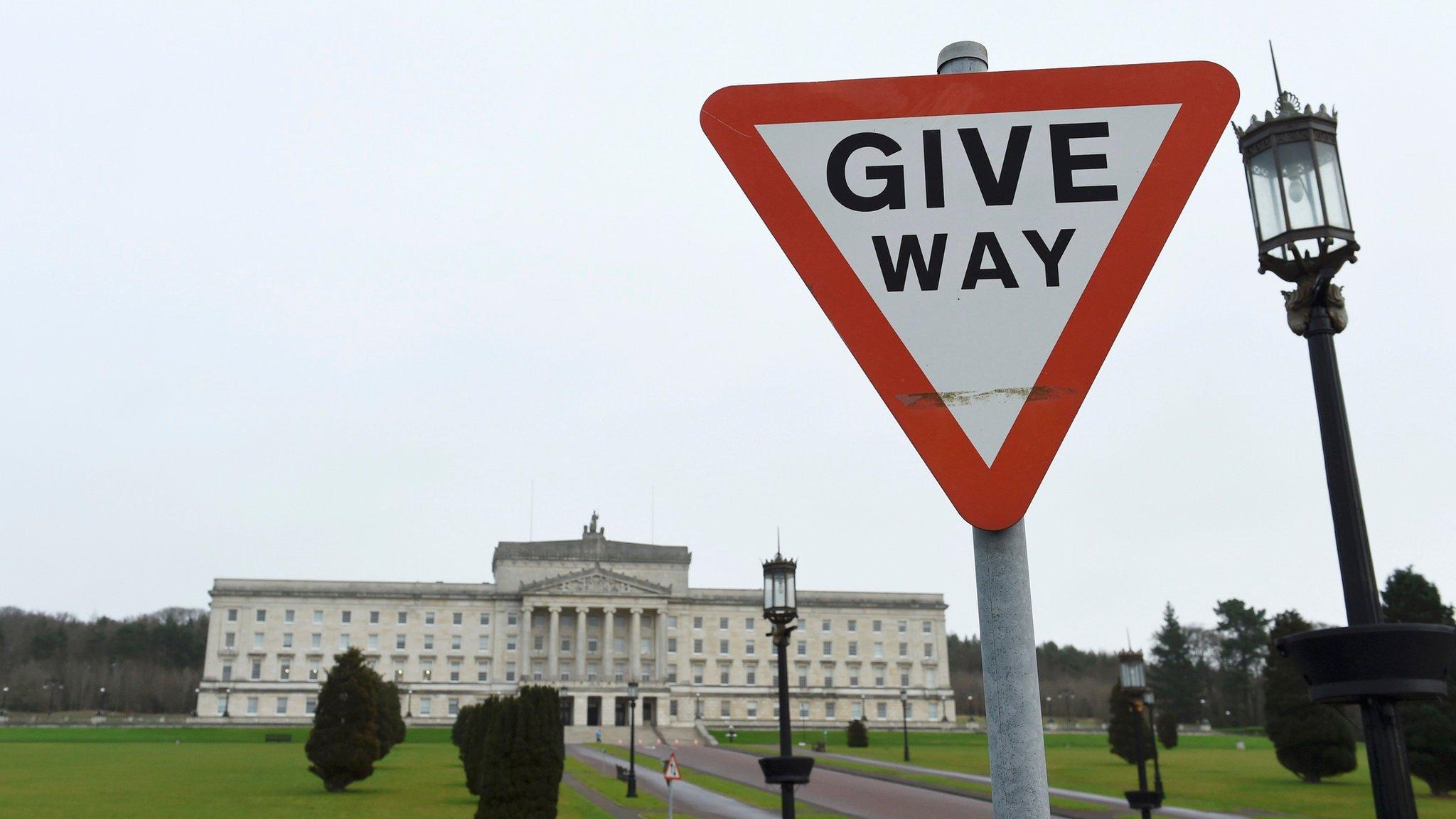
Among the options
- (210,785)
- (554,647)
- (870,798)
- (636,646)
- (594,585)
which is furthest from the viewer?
(594,585)

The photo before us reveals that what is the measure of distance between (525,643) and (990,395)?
108m

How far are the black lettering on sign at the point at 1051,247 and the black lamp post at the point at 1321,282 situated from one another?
1.29 meters

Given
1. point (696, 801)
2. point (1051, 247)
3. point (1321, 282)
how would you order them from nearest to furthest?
point (1051, 247)
point (1321, 282)
point (696, 801)

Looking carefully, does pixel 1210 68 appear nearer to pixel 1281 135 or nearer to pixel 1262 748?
pixel 1281 135

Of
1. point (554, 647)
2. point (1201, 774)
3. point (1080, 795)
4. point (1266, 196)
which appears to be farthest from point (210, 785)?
point (554, 647)

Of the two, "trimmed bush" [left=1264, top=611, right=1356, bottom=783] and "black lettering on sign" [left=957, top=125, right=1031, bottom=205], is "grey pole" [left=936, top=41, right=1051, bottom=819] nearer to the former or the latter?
"black lettering on sign" [left=957, top=125, right=1031, bottom=205]

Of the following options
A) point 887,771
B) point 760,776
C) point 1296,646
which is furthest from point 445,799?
point 1296,646

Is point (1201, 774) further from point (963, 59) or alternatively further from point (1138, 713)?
point (963, 59)

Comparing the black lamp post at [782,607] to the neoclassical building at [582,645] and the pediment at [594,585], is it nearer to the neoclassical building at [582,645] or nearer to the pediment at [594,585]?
the neoclassical building at [582,645]

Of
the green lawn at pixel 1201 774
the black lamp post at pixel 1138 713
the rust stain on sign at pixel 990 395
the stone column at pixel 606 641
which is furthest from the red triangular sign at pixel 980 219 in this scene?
the stone column at pixel 606 641

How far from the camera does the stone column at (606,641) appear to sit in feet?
342

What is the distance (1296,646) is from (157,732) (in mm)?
94646

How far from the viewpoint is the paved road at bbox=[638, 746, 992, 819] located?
29734 millimetres

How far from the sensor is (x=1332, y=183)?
336 cm
